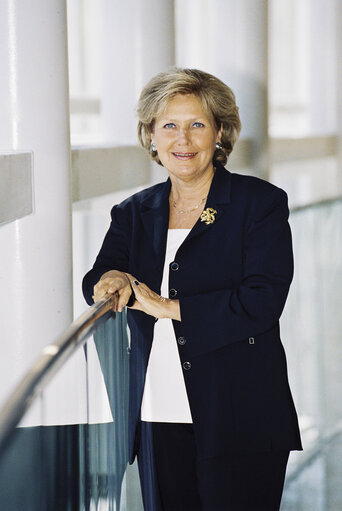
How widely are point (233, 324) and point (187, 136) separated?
66 cm

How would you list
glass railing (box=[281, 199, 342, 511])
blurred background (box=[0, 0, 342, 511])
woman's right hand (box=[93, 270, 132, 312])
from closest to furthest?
woman's right hand (box=[93, 270, 132, 312]) < blurred background (box=[0, 0, 342, 511]) < glass railing (box=[281, 199, 342, 511])

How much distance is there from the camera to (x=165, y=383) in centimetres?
303

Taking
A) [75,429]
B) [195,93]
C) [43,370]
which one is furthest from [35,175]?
[43,370]

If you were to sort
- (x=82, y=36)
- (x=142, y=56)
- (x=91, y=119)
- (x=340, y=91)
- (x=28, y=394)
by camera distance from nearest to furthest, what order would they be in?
(x=28, y=394), (x=142, y=56), (x=340, y=91), (x=91, y=119), (x=82, y=36)

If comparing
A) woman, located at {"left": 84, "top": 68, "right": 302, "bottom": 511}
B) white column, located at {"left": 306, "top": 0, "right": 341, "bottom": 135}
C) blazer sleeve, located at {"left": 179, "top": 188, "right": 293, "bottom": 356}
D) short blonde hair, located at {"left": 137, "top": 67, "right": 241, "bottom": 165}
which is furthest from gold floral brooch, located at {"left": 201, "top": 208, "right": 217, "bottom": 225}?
white column, located at {"left": 306, "top": 0, "right": 341, "bottom": 135}

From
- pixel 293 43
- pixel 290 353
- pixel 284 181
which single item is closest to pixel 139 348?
pixel 290 353

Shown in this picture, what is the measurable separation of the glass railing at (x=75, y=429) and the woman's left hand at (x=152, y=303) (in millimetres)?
98

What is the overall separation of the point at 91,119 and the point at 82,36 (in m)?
1.57

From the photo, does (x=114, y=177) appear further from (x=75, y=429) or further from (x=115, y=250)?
(x=75, y=429)

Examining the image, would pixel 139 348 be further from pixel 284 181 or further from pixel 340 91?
pixel 340 91

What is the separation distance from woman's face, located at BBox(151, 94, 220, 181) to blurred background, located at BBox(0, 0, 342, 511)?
0.53m

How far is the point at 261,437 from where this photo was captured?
302cm

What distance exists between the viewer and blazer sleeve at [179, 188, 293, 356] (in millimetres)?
2941

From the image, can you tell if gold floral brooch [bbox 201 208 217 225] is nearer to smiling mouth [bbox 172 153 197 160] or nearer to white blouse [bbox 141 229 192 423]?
smiling mouth [bbox 172 153 197 160]
